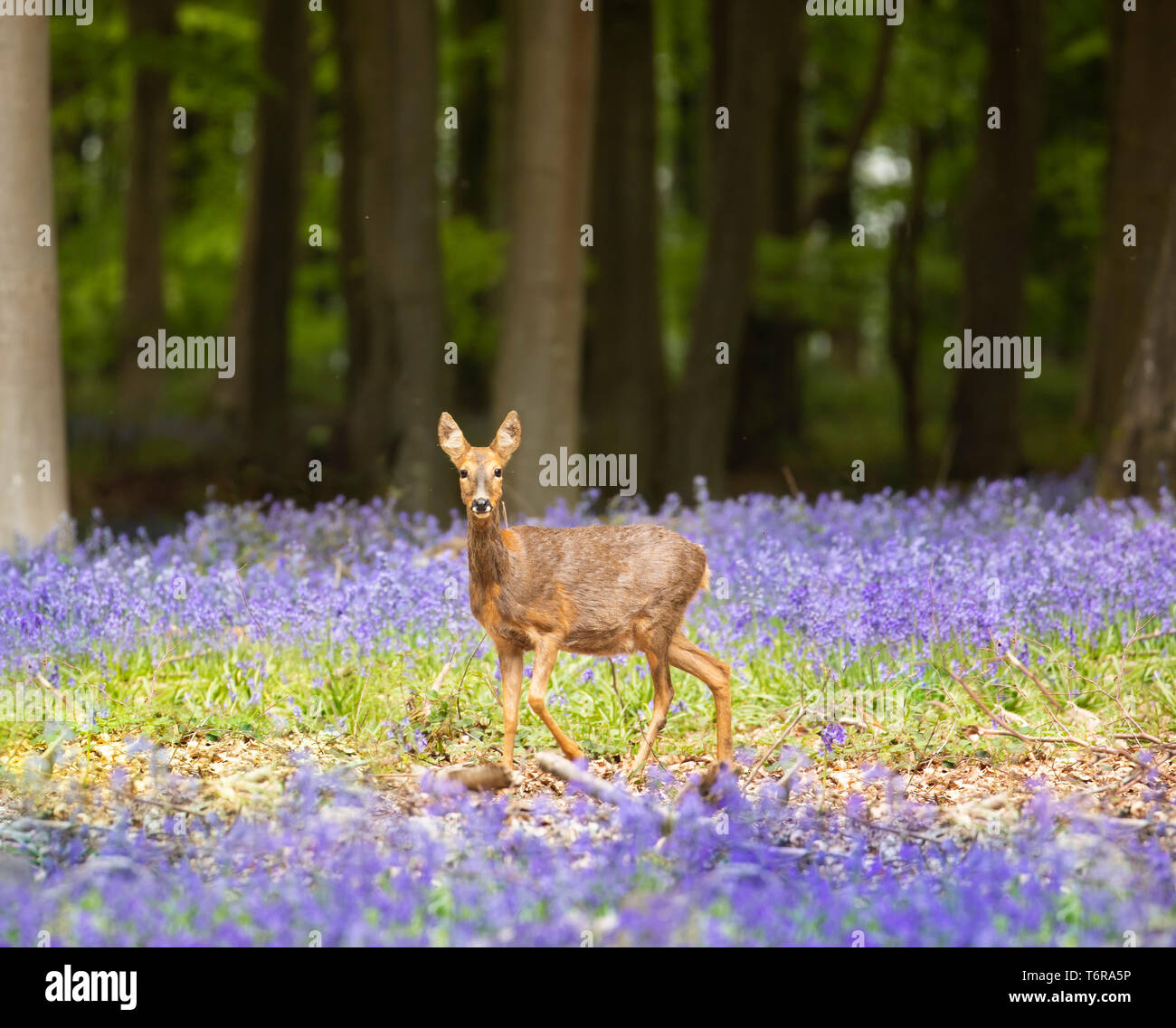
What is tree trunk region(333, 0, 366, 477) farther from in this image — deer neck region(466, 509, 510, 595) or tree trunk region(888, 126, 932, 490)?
deer neck region(466, 509, 510, 595)

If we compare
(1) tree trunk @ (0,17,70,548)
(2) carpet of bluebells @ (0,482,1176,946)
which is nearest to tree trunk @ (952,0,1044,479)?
(2) carpet of bluebells @ (0,482,1176,946)

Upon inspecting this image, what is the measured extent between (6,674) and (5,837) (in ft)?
6.50

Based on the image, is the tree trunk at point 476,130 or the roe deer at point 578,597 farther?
the tree trunk at point 476,130

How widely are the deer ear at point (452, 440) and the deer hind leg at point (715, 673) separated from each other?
1.30 m

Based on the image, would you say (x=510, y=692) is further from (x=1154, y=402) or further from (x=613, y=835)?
(x=1154, y=402)

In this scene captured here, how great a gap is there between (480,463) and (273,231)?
48.1 ft

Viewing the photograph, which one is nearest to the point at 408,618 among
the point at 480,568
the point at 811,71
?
the point at 480,568

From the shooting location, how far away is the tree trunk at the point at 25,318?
395 inches

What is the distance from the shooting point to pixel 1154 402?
448 inches

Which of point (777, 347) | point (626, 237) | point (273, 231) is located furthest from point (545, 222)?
point (777, 347)

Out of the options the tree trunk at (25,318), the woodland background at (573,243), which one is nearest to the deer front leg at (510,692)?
the tree trunk at (25,318)

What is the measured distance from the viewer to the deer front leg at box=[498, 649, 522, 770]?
6.16 meters

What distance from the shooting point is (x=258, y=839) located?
205 inches

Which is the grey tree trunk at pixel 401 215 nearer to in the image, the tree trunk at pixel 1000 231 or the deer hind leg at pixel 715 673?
the tree trunk at pixel 1000 231
